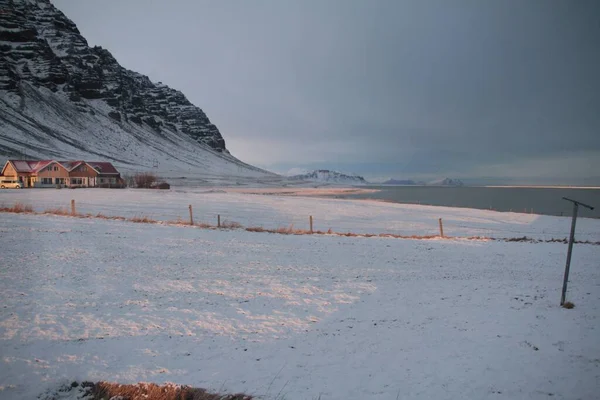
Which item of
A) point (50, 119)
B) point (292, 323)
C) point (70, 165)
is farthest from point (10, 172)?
point (50, 119)

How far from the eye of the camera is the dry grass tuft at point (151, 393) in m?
4.91

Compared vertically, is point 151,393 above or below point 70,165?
below

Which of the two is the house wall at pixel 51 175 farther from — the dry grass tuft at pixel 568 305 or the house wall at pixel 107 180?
the dry grass tuft at pixel 568 305

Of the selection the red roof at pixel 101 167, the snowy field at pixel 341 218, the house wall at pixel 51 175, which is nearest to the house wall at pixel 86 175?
the red roof at pixel 101 167

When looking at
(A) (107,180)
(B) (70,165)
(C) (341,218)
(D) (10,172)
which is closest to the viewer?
(C) (341,218)

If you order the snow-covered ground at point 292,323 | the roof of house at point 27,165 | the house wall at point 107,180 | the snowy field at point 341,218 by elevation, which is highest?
the roof of house at point 27,165

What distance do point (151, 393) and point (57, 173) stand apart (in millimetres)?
85302

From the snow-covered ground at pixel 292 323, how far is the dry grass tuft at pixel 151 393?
1.82 ft

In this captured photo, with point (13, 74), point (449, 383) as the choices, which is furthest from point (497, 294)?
point (13, 74)

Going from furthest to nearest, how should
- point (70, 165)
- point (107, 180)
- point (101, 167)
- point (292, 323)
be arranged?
point (107, 180) → point (101, 167) → point (70, 165) → point (292, 323)

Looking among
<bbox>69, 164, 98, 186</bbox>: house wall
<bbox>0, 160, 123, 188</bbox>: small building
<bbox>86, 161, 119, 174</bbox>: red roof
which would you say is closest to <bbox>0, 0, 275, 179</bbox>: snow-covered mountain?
<bbox>0, 160, 123, 188</bbox>: small building

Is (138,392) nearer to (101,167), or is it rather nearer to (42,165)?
(101,167)

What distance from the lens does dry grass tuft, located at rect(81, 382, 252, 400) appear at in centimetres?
491

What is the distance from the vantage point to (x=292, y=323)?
8.19 meters
